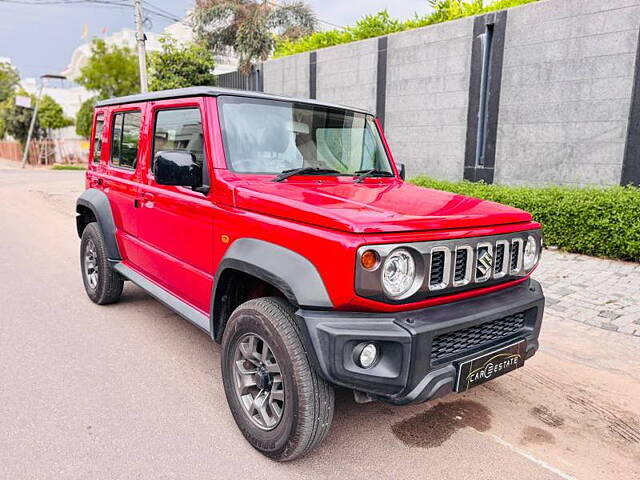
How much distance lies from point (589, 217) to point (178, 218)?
5.46 m

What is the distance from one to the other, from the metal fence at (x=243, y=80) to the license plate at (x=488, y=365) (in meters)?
13.1

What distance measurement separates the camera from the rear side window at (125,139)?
13.5 feet

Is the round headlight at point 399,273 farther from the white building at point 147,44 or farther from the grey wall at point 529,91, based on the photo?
the white building at point 147,44

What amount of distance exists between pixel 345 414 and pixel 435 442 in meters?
0.56

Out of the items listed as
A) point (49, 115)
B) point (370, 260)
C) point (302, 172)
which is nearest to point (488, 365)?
point (370, 260)

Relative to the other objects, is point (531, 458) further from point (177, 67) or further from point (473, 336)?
point (177, 67)

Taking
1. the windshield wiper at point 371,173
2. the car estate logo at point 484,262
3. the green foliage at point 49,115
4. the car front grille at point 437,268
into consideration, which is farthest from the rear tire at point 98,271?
the green foliage at point 49,115

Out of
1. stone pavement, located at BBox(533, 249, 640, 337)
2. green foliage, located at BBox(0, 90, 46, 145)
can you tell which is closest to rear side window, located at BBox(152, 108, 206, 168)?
stone pavement, located at BBox(533, 249, 640, 337)

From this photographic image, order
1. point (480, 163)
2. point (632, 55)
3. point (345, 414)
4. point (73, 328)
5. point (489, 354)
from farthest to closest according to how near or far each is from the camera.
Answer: point (480, 163)
point (632, 55)
point (73, 328)
point (345, 414)
point (489, 354)

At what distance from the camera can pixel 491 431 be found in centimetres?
294

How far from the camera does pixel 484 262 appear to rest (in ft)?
8.36

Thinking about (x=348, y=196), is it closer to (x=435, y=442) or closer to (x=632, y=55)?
(x=435, y=442)

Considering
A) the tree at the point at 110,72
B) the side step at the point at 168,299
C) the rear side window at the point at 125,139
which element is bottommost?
the side step at the point at 168,299

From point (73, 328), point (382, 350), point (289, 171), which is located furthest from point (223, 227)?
point (73, 328)
